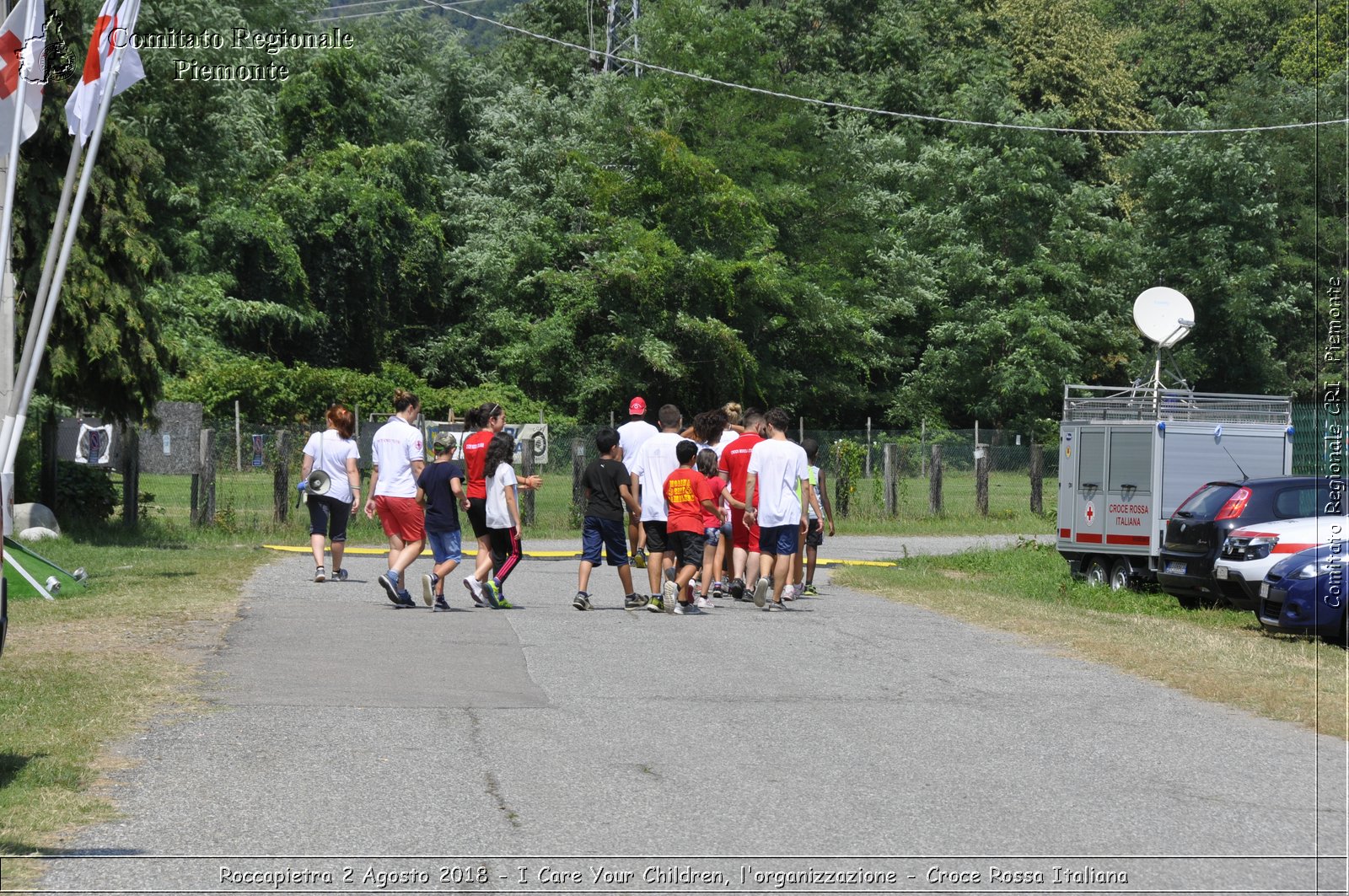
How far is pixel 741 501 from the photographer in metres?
16.3

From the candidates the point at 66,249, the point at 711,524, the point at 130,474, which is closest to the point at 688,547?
the point at 711,524

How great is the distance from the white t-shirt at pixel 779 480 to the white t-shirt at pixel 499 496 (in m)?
2.52

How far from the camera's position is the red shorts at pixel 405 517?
15.1 meters

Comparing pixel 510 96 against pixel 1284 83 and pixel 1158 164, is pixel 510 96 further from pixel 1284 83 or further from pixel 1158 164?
pixel 1284 83

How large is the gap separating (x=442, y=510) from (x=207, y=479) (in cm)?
1131

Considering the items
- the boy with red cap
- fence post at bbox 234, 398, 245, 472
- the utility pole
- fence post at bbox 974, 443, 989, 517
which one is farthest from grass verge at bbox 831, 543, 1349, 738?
the utility pole

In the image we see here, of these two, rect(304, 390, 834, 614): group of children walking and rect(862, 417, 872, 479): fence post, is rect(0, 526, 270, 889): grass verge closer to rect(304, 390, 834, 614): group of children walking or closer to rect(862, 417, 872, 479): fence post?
rect(304, 390, 834, 614): group of children walking

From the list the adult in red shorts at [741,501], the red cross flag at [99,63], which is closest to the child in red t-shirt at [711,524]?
the adult in red shorts at [741,501]

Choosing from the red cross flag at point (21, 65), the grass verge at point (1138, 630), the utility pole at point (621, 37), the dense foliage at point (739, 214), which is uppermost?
the utility pole at point (621, 37)

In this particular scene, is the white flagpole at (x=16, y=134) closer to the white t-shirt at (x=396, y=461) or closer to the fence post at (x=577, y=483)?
the white t-shirt at (x=396, y=461)

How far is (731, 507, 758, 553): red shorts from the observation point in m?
16.4

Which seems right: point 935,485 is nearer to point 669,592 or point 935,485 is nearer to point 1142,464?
point 1142,464

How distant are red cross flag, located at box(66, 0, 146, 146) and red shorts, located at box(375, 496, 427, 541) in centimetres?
452

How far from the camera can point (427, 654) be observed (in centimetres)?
1159
